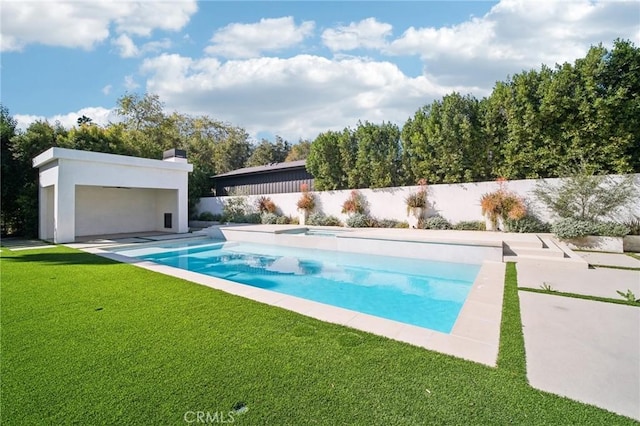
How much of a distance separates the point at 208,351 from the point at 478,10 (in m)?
11.0

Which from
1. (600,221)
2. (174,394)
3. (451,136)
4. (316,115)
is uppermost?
(316,115)

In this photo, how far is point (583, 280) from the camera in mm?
5754

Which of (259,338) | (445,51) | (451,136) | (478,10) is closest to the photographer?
(259,338)

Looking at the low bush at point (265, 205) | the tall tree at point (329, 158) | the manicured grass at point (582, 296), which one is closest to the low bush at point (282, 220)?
the low bush at point (265, 205)

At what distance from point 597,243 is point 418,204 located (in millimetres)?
6046

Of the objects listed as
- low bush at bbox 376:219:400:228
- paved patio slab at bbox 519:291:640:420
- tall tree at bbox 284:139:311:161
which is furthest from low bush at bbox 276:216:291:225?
tall tree at bbox 284:139:311:161

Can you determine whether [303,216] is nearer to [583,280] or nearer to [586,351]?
[583,280]

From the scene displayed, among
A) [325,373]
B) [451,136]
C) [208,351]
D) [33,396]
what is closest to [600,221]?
[451,136]

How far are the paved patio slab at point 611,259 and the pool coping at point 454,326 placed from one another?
3630mm

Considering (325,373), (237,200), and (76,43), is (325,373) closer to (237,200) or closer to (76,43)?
(76,43)

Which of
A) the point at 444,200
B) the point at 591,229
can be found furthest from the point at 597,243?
the point at 444,200

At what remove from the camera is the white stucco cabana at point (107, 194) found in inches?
459

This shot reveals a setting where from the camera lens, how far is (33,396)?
2318 mm

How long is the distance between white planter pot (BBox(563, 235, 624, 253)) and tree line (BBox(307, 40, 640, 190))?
2.58 metres
